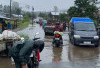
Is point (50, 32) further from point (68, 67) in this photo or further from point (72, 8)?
point (68, 67)

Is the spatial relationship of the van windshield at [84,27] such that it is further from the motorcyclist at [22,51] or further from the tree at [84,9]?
the tree at [84,9]

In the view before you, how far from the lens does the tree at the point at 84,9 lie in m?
31.6

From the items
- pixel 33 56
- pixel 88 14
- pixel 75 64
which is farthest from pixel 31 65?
pixel 88 14

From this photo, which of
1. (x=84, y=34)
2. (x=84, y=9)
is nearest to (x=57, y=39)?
(x=84, y=34)

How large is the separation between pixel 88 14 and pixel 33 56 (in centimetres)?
2690

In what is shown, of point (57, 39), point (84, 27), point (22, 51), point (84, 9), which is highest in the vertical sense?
point (84, 9)

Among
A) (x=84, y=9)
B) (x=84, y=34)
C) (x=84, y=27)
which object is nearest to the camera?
(x=84, y=34)

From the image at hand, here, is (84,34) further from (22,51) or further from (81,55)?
(22,51)

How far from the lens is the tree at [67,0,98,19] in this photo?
31.6 metres

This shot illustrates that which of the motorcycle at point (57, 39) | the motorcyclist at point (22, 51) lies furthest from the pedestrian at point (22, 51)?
→ the motorcycle at point (57, 39)

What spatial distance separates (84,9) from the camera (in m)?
32.1

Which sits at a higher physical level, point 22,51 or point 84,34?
point 22,51

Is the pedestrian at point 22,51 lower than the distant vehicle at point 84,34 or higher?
higher

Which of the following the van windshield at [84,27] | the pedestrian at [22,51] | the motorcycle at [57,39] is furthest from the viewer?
the van windshield at [84,27]
